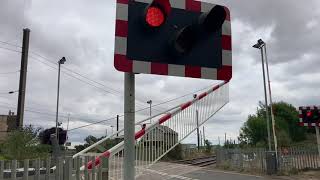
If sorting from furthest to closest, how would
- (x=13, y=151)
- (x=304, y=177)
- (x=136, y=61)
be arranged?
1. (x=304, y=177)
2. (x=13, y=151)
3. (x=136, y=61)

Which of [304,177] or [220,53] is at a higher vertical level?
[220,53]

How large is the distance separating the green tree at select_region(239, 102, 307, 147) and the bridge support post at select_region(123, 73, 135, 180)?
50.3 meters

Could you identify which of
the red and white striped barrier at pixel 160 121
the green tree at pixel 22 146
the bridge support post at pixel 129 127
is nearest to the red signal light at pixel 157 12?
the bridge support post at pixel 129 127

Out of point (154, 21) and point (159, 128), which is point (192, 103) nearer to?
point (159, 128)

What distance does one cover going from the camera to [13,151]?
17.6m

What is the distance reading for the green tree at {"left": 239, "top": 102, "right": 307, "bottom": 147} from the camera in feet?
188

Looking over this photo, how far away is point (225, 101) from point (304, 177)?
18.9 metres

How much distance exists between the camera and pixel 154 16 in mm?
3248

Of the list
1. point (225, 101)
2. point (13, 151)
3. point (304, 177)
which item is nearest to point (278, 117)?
point (304, 177)

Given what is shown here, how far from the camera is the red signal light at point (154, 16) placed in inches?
127

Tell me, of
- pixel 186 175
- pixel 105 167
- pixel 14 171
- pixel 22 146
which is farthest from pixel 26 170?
pixel 186 175

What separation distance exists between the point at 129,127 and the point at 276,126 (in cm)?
5545

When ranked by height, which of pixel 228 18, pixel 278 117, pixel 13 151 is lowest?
pixel 13 151

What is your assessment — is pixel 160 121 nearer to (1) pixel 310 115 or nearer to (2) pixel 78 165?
(2) pixel 78 165
